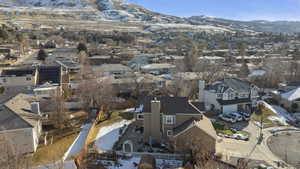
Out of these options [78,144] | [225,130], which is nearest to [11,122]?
[78,144]

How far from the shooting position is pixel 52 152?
20.8 meters

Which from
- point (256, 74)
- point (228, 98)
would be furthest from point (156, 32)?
point (228, 98)

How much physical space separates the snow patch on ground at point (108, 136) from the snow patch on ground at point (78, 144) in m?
1.46

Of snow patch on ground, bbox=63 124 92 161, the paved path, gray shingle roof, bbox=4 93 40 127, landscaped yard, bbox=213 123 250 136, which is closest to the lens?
snow patch on ground, bbox=63 124 92 161

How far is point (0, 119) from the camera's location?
20812mm

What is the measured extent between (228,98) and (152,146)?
1532 cm

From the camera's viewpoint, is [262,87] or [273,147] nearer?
[273,147]

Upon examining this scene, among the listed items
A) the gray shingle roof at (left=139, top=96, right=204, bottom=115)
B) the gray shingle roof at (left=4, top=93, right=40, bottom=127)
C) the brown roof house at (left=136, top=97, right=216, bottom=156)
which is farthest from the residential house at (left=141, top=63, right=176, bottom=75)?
the gray shingle roof at (left=4, top=93, right=40, bottom=127)

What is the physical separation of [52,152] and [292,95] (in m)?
34.7

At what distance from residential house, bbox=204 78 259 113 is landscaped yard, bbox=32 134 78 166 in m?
19.8

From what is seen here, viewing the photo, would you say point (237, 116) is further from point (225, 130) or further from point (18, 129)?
point (18, 129)

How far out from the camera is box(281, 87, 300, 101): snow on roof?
1358 inches

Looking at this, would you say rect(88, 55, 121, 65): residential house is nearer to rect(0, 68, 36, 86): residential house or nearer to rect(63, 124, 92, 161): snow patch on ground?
rect(0, 68, 36, 86): residential house

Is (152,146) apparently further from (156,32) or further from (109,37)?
(156,32)
